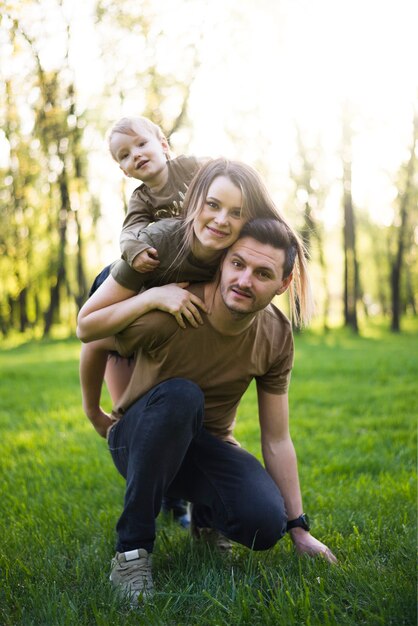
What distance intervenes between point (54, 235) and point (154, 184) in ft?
82.1

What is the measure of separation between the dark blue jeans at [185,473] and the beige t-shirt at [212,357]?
0.11 meters

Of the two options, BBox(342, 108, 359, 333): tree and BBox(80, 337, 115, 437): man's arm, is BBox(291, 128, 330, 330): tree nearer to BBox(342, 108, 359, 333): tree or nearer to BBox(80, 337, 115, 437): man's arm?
BBox(342, 108, 359, 333): tree

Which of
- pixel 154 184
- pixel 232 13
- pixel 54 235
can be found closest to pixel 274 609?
pixel 154 184

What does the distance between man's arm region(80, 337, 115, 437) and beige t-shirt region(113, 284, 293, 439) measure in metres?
0.26

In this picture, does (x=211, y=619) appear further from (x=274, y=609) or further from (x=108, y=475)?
(x=108, y=475)

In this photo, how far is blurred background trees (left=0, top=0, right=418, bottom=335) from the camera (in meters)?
14.6

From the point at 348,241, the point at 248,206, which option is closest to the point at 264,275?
the point at 248,206

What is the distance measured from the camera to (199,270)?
9.75ft

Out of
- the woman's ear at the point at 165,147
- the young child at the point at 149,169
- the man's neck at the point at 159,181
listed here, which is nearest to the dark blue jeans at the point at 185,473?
the young child at the point at 149,169

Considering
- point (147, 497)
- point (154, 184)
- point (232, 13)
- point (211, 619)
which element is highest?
point (232, 13)

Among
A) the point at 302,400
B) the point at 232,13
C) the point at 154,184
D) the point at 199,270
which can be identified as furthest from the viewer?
the point at 232,13

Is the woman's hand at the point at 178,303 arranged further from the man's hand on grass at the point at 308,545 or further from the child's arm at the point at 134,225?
the man's hand on grass at the point at 308,545

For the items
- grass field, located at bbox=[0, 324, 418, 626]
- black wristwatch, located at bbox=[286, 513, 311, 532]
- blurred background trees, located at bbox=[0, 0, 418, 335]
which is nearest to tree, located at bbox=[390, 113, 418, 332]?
blurred background trees, located at bbox=[0, 0, 418, 335]

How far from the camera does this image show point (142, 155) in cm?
358
